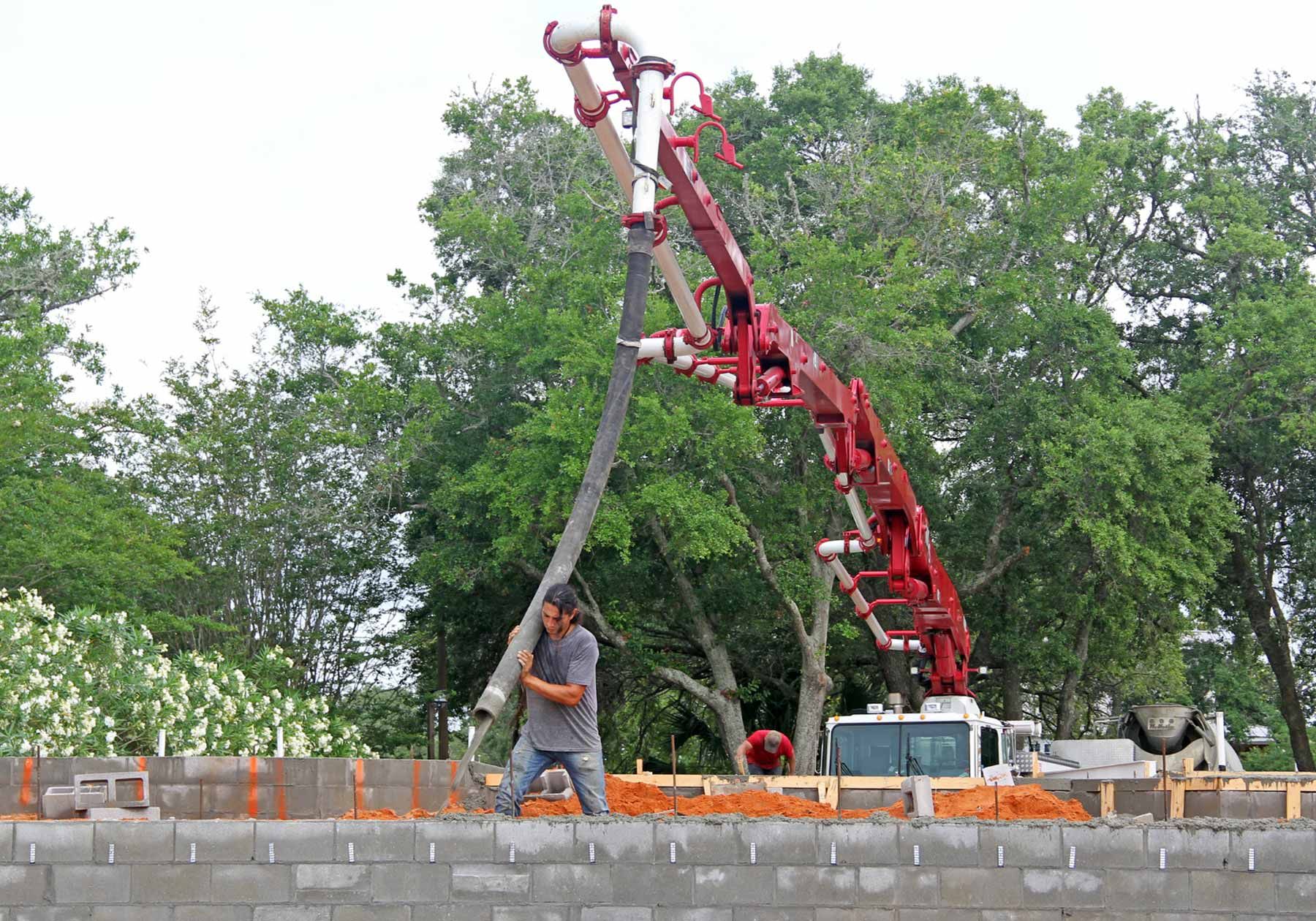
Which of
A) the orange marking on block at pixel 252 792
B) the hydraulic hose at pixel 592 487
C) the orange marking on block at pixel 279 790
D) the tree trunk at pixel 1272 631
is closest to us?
the hydraulic hose at pixel 592 487

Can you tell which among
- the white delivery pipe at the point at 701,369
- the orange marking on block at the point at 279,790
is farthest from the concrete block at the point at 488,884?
the white delivery pipe at the point at 701,369

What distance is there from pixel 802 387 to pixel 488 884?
6003 millimetres

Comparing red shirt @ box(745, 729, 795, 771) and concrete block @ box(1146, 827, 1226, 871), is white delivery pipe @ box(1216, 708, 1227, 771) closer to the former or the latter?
red shirt @ box(745, 729, 795, 771)

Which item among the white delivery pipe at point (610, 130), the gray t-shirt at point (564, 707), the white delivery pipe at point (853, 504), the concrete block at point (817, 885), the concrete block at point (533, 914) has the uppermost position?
the white delivery pipe at point (610, 130)

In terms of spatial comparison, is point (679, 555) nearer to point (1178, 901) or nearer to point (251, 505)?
point (251, 505)

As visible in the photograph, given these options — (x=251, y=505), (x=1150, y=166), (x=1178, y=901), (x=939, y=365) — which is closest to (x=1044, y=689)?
(x=939, y=365)

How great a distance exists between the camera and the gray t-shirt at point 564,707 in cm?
706

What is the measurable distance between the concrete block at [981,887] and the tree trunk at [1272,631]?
22.3 meters

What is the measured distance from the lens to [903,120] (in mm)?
26125

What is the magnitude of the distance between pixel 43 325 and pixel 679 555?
39.2 ft

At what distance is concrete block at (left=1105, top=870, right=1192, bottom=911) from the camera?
20.4ft

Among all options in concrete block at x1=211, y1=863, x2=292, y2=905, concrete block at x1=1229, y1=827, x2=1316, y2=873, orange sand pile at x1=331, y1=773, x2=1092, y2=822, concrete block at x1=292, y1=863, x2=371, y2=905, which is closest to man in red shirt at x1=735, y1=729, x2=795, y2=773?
orange sand pile at x1=331, y1=773, x2=1092, y2=822

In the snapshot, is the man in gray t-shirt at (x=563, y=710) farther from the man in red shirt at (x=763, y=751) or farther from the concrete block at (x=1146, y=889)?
the man in red shirt at (x=763, y=751)

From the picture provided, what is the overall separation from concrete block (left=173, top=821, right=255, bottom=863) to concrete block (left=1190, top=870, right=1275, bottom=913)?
→ 4254 mm
